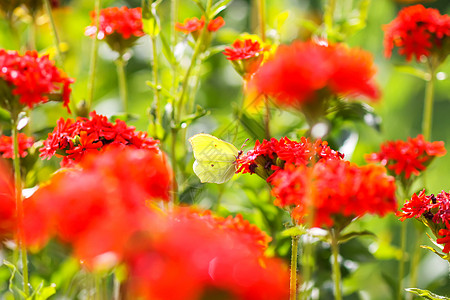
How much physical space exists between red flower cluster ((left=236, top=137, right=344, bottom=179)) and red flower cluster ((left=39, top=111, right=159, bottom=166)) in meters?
0.09

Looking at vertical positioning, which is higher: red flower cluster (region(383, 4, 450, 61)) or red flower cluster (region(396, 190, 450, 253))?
red flower cluster (region(383, 4, 450, 61))

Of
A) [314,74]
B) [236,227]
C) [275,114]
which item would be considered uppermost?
[314,74]

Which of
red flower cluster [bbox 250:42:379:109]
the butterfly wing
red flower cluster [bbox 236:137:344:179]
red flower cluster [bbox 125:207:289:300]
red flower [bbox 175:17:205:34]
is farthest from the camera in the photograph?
red flower [bbox 175:17:205:34]

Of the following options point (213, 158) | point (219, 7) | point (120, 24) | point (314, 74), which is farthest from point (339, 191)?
point (120, 24)

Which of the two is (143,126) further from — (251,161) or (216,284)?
(216,284)

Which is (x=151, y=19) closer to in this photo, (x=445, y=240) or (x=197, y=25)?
(x=197, y=25)

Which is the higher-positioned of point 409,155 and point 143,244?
point 143,244

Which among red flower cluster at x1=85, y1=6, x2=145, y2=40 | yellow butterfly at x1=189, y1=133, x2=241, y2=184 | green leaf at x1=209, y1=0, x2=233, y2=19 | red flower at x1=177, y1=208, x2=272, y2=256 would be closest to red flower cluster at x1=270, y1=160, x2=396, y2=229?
red flower at x1=177, y1=208, x2=272, y2=256

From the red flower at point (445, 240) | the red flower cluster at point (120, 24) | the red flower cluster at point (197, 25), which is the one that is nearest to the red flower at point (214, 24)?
the red flower cluster at point (197, 25)

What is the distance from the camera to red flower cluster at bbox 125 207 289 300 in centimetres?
22

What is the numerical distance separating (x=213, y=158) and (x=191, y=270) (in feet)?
1.06

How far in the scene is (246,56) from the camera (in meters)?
0.59

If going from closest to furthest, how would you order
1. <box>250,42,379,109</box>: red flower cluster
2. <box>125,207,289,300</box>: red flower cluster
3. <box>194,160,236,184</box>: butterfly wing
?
<box>125,207,289,300</box>: red flower cluster < <box>250,42,379,109</box>: red flower cluster < <box>194,160,236,184</box>: butterfly wing

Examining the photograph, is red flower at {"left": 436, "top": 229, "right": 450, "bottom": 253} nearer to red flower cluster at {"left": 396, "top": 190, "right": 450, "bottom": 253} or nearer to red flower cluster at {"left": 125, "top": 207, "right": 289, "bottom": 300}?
red flower cluster at {"left": 396, "top": 190, "right": 450, "bottom": 253}
